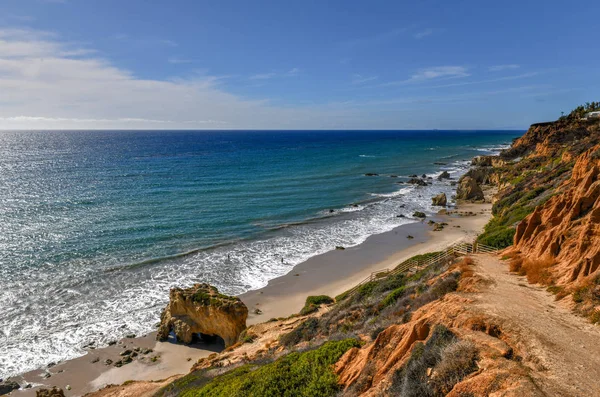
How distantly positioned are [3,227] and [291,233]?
35.3m

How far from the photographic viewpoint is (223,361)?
18.6 meters

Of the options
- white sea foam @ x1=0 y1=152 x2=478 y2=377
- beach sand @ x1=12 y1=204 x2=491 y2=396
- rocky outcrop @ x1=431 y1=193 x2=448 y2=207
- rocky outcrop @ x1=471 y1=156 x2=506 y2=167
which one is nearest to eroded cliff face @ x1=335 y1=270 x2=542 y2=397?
beach sand @ x1=12 y1=204 x2=491 y2=396

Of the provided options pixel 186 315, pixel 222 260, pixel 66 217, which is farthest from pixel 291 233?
pixel 66 217

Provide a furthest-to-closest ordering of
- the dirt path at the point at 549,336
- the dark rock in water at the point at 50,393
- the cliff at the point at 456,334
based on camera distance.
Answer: the dark rock in water at the point at 50,393 < the cliff at the point at 456,334 < the dirt path at the point at 549,336

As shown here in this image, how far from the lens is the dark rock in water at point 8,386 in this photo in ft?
63.5

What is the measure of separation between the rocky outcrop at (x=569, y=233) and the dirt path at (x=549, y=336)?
1.76 metres

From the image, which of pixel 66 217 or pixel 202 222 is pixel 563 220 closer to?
pixel 202 222

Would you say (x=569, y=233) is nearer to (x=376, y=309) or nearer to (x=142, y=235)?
(x=376, y=309)

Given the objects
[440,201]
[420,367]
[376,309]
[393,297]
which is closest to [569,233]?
[393,297]

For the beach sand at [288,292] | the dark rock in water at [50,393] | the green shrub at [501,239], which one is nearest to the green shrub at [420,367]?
the beach sand at [288,292]

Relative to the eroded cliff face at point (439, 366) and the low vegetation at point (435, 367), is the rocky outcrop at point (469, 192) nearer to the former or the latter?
the eroded cliff face at point (439, 366)

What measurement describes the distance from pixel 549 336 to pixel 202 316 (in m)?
19.9

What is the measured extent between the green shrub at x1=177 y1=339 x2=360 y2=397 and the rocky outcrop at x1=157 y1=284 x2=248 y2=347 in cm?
879

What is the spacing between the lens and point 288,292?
101ft
